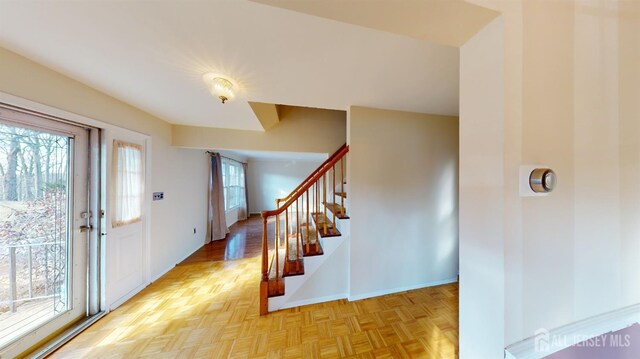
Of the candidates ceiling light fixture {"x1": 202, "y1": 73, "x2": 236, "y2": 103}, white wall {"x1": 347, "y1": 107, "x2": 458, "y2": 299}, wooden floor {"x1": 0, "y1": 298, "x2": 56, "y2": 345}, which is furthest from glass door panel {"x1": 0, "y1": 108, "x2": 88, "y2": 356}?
white wall {"x1": 347, "y1": 107, "x2": 458, "y2": 299}

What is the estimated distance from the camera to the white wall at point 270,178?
6699mm

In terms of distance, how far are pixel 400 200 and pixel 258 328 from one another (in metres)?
2.00

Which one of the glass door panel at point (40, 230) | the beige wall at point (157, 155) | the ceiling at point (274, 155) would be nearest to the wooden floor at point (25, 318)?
the glass door panel at point (40, 230)

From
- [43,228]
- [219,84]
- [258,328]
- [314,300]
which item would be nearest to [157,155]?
[43,228]

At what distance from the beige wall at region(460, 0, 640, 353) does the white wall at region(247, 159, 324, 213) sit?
6.08 m

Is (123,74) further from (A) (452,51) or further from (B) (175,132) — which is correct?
(A) (452,51)

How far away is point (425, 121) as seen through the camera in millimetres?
2479

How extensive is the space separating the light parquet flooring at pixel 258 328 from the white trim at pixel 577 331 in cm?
115

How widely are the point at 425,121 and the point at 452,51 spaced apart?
127 cm

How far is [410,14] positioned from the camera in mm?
613

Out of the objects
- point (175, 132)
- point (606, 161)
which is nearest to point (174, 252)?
point (175, 132)

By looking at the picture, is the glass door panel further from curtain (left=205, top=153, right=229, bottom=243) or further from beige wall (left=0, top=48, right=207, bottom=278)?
curtain (left=205, top=153, right=229, bottom=243)

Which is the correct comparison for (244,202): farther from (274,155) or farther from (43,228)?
(43,228)

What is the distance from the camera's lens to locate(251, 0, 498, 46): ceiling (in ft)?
1.90
